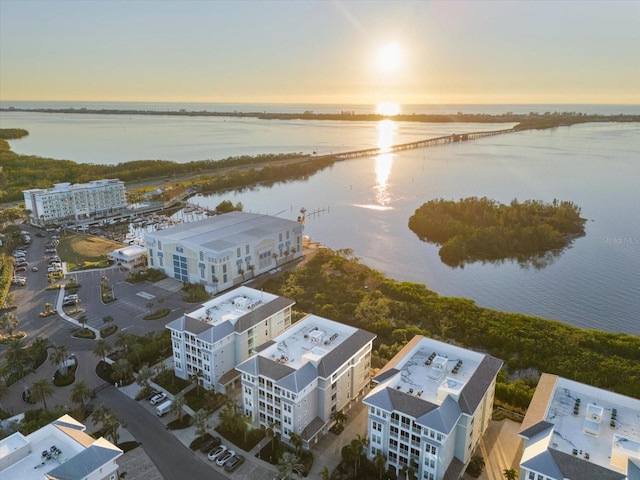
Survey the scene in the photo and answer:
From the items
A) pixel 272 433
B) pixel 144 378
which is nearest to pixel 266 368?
pixel 272 433

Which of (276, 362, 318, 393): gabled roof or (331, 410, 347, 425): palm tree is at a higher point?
(276, 362, 318, 393): gabled roof

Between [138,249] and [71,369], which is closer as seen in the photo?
[71,369]

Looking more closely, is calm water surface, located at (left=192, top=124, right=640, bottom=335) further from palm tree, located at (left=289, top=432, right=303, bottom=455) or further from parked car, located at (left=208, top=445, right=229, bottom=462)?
parked car, located at (left=208, top=445, right=229, bottom=462)

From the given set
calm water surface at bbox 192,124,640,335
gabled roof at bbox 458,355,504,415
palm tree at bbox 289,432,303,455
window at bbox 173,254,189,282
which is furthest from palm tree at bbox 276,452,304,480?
calm water surface at bbox 192,124,640,335

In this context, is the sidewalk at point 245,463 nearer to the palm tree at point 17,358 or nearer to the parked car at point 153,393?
the parked car at point 153,393

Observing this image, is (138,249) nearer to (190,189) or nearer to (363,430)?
(363,430)

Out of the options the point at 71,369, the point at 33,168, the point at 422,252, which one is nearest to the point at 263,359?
the point at 71,369
